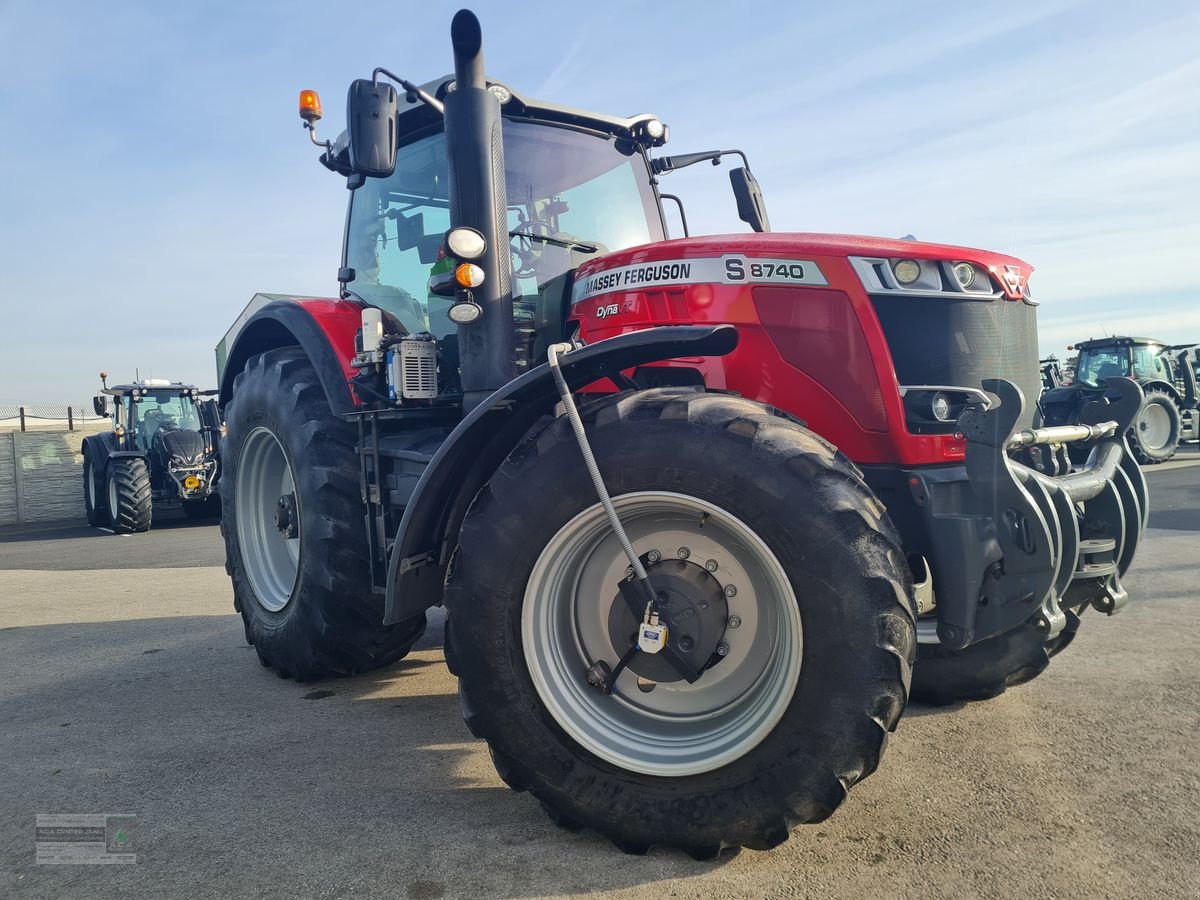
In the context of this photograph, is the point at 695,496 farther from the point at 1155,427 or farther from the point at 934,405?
the point at 1155,427

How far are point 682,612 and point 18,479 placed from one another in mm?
18542

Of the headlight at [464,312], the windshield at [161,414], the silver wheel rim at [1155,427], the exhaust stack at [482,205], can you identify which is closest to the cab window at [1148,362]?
the silver wheel rim at [1155,427]

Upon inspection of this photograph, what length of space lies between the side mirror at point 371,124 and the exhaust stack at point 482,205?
24 cm

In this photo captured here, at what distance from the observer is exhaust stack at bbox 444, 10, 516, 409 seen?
9.89ft

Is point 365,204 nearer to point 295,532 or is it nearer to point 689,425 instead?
point 295,532

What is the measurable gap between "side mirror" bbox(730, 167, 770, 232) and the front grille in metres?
1.40

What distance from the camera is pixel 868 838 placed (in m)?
2.33

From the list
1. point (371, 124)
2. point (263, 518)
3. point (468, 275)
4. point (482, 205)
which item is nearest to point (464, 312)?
point (468, 275)

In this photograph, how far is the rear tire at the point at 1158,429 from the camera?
14.6 m

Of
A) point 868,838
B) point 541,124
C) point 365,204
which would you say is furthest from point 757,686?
point 365,204

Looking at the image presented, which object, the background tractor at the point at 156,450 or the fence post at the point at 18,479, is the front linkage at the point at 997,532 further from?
the fence post at the point at 18,479

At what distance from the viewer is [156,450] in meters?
14.1

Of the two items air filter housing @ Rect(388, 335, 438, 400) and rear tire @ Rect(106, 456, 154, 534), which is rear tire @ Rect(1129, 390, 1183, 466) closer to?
air filter housing @ Rect(388, 335, 438, 400)

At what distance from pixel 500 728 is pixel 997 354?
6.57 ft
